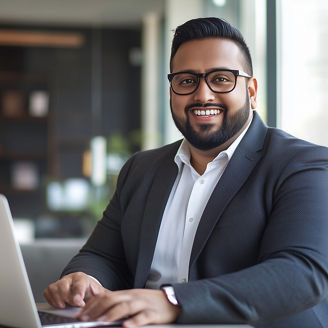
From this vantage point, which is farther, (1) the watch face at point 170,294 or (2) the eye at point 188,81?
(2) the eye at point 188,81

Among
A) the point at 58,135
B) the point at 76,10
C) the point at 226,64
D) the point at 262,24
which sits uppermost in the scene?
the point at 76,10

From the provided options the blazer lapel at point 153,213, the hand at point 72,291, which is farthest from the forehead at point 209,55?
the hand at point 72,291

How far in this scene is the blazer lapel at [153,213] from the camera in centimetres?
193

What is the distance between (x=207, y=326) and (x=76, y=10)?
8117 millimetres

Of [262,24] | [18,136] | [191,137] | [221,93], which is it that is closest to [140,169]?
[191,137]

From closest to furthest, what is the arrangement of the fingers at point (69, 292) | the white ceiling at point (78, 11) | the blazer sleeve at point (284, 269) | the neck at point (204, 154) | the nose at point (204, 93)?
the blazer sleeve at point (284, 269)
the fingers at point (69, 292)
the nose at point (204, 93)
the neck at point (204, 154)
the white ceiling at point (78, 11)

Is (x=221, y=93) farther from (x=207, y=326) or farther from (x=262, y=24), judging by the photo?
(x=262, y=24)

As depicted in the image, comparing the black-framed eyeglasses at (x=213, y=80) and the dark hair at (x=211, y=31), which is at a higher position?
the dark hair at (x=211, y=31)

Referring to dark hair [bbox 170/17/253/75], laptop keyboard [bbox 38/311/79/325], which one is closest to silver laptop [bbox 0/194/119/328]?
laptop keyboard [bbox 38/311/79/325]

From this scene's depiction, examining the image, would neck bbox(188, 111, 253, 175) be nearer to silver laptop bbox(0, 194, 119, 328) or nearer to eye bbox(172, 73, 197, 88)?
eye bbox(172, 73, 197, 88)

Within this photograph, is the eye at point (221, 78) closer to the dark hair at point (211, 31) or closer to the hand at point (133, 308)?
the dark hair at point (211, 31)

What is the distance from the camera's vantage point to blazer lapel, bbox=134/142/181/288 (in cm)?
193

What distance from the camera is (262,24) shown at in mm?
3637

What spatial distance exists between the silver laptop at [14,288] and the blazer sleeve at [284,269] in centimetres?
20
